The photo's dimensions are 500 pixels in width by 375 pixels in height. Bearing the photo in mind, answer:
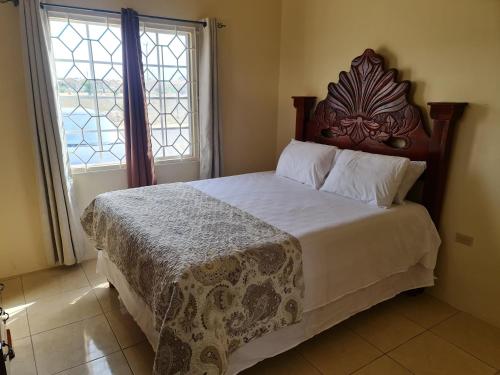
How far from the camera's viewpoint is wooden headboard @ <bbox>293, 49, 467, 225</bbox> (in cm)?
225

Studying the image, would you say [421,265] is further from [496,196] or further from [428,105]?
[428,105]

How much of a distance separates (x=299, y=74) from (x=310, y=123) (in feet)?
1.79

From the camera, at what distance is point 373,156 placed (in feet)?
8.00

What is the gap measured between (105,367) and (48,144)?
5.36 ft

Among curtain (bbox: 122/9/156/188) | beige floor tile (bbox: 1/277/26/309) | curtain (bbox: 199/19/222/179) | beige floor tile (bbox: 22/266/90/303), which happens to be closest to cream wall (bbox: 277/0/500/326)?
curtain (bbox: 199/19/222/179)

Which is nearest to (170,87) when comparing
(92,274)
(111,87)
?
(111,87)

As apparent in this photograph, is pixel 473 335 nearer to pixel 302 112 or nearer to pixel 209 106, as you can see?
pixel 302 112

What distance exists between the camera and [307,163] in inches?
110

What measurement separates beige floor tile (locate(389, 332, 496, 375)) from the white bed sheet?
0.41 metres

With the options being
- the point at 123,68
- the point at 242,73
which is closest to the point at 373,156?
the point at 242,73

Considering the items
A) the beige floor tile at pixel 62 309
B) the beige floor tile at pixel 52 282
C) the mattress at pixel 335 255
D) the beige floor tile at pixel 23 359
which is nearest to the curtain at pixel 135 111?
the mattress at pixel 335 255

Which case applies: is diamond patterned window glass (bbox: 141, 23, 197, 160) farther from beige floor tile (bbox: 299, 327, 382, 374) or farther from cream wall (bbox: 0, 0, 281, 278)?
beige floor tile (bbox: 299, 327, 382, 374)

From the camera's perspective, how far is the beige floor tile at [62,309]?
2.14 meters

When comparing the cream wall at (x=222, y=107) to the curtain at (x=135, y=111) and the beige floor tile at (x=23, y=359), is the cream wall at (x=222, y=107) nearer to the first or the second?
the curtain at (x=135, y=111)
